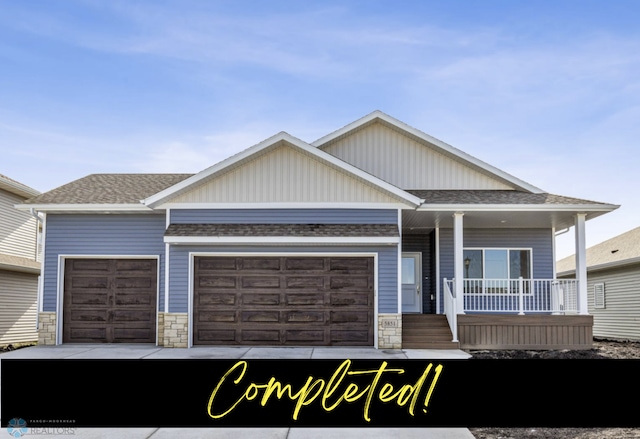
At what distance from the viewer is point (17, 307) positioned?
19531 mm

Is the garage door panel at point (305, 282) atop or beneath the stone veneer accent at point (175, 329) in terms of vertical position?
atop

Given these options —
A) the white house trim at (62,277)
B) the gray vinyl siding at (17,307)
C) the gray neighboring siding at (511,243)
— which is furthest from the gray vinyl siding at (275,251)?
the gray vinyl siding at (17,307)

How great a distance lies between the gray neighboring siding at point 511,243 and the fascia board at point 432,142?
1.57 metres

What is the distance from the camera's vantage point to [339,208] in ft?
47.9

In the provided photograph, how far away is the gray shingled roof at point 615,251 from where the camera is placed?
68.2 feet

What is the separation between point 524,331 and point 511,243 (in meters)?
3.50

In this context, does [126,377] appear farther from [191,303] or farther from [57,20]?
[57,20]

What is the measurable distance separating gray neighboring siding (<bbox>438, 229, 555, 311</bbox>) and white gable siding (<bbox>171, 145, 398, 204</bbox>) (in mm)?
4126

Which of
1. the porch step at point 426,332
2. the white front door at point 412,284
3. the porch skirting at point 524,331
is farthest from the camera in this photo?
the white front door at point 412,284

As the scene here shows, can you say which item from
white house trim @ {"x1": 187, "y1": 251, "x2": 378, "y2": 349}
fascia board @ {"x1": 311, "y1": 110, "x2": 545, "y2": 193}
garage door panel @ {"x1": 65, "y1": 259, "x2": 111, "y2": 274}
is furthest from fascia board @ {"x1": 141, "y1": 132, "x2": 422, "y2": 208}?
fascia board @ {"x1": 311, "y1": 110, "x2": 545, "y2": 193}

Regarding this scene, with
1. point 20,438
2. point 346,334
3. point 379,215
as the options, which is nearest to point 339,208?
point 379,215

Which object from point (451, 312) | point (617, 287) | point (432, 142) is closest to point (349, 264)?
point (451, 312)

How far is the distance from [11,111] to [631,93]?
1910 cm

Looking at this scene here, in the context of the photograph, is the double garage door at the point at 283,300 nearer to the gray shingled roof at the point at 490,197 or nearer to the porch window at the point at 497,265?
the gray shingled roof at the point at 490,197
